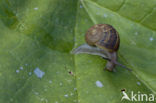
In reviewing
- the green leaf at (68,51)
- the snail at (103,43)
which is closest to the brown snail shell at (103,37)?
the snail at (103,43)

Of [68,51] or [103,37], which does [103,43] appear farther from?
[68,51]

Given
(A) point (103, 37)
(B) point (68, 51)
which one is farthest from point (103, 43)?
(B) point (68, 51)

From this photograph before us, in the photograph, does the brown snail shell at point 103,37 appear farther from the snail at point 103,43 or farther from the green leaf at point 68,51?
the green leaf at point 68,51

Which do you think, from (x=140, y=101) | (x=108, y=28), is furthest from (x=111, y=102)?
(x=108, y=28)

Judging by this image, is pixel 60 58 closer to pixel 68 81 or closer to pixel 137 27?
pixel 68 81

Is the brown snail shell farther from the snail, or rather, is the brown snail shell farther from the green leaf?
the green leaf

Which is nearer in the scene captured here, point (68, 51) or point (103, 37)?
point (68, 51)
